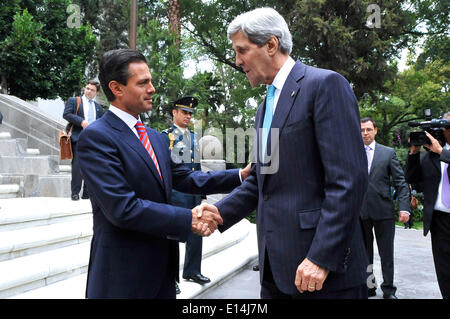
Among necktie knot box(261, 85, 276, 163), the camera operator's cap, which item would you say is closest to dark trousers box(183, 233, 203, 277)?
the camera operator's cap

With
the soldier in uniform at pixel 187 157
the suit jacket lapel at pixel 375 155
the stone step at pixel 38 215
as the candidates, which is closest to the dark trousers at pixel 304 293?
the soldier in uniform at pixel 187 157

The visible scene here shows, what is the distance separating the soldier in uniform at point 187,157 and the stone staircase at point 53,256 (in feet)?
0.56

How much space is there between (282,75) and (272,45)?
162mm

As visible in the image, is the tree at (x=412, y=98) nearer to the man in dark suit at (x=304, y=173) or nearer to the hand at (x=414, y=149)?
the hand at (x=414, y=149)

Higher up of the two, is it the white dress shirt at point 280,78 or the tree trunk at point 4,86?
the tree trunk at point 4,86

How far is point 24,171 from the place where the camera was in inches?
361

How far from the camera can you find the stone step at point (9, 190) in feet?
26.0

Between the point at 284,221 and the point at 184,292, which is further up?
the point at 284,221

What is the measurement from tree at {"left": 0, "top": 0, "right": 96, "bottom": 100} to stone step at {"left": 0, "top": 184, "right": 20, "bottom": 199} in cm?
481

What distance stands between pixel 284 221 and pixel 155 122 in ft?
39.7

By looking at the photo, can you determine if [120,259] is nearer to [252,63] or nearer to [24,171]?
[252,63]

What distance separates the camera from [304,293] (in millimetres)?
2004

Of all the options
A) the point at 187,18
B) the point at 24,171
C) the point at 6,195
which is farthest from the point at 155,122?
the point at 187,18

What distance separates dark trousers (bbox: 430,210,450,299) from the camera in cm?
421
